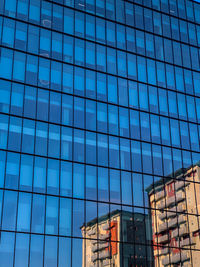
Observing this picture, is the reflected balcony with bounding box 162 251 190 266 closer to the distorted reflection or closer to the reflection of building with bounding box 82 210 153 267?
the distorted reflection

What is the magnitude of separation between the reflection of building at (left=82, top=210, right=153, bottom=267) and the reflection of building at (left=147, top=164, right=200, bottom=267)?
132cm

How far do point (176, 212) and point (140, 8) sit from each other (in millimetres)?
22421

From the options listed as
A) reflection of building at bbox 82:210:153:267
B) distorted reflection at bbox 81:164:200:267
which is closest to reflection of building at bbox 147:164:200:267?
distorted reflection at bbox 81:164:200:267

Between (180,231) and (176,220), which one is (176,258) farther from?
(176,220)

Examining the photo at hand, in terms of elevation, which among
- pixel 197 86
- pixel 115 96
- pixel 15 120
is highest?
pixel 197 86

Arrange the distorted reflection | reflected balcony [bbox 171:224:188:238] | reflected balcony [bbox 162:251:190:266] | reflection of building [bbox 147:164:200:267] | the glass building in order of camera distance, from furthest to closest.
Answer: reflected balcony [bbox 171:224:188:238], reflection of building [bbox 147:164:200:267], reflected balcony [bbox 162:251:190:266], the distorted reflection, the glass building

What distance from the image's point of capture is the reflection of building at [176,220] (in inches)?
1544

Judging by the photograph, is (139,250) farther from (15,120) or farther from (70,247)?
(15,120)

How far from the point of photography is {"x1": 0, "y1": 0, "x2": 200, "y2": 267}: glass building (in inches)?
1404

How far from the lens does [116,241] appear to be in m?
37.2

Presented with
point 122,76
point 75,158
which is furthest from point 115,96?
point 75,158

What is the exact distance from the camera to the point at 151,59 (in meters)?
47.8

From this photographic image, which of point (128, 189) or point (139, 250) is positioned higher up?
point (128, 189)

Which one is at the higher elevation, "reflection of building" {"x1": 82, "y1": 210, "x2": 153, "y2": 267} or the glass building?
the glass building
